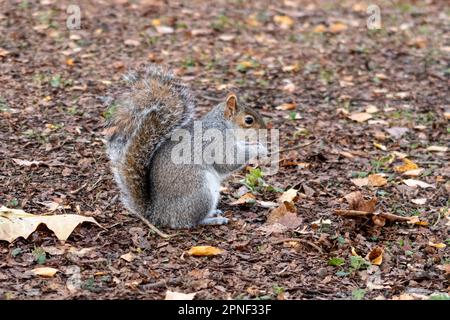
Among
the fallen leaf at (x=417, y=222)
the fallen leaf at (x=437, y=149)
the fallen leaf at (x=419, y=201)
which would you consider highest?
the fallen leaf at (x=437, y=149)

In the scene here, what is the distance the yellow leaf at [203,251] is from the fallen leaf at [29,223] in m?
0.52

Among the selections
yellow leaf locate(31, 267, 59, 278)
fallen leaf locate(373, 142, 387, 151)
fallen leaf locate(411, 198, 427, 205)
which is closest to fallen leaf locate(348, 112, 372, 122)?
fallen leaf locate(373, 142, 387, 151)

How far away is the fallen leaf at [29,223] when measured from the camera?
3223mm

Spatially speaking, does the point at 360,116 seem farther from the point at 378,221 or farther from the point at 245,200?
the point at 378,221

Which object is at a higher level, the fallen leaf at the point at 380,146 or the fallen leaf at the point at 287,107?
the fallen leaf at the point at 287,107

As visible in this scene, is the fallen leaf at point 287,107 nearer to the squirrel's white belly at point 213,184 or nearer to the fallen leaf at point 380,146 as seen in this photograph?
the fallen leaf at point 380,146

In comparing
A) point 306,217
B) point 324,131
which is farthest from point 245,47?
point 306,217

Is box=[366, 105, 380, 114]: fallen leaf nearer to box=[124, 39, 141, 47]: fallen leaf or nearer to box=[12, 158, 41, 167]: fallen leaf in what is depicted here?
box=[124, 39, 141, 47]: fallen leaf

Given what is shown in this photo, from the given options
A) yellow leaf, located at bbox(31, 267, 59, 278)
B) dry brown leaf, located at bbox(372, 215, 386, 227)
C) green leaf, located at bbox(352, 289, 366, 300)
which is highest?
dry brown leaf, located at bbox(372, 215, 386, 227)

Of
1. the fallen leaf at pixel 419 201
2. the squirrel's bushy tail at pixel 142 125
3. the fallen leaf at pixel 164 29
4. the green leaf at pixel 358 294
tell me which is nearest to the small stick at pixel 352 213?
the fallen leaf at pixel 419 201

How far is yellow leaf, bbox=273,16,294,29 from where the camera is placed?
706 centimetres

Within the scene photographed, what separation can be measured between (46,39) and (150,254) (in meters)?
3.41

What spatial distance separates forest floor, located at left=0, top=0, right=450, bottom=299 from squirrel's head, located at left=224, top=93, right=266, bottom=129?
1.34 feet
